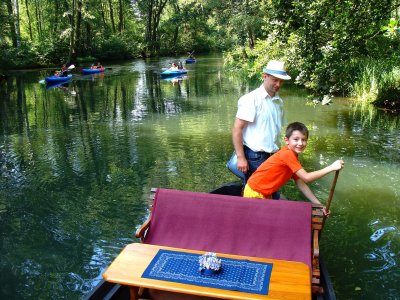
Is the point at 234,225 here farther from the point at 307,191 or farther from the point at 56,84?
the point at 56,84

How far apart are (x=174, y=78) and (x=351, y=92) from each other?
12.5 meters

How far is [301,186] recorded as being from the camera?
4219 mm

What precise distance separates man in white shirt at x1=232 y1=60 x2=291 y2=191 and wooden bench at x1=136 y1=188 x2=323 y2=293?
21.9 inches

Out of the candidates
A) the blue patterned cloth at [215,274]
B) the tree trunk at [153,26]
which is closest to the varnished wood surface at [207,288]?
the blue patterned cloth at [215,274]

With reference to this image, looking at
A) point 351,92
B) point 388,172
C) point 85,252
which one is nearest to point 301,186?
point 85,252

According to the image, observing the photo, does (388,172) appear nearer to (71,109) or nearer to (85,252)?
(85,252)

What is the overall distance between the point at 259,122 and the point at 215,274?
1.81 m

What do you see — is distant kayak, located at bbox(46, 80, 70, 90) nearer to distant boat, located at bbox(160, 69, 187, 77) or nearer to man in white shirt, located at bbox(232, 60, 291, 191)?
distant boat, located at bbox(160, 69, 187, 77)

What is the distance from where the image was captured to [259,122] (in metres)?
4.39

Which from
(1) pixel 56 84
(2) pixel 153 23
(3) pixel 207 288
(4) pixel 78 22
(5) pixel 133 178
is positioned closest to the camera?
(3) pixel 207 288

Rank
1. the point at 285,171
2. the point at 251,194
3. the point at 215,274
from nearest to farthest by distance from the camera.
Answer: the point at 215,274
the point at 285,171
the point at 251,194

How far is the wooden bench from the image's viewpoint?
3.98 m

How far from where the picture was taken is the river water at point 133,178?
17.4 ft

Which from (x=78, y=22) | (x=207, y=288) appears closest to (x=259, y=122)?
(x=207, y=288)
